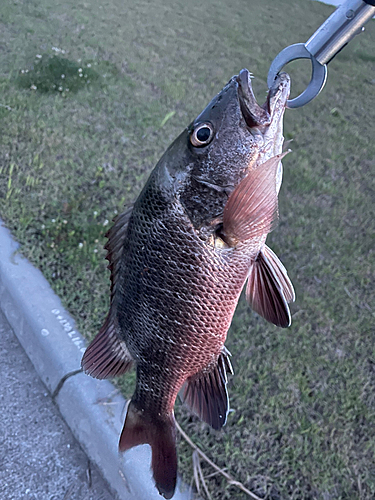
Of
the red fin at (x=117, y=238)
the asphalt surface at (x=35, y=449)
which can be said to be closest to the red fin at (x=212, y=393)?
the red fin at (x=117, y=238)

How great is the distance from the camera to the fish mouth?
41.0 inches

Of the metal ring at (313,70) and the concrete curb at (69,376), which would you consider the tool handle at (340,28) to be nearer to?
the metal ring at (313,70)

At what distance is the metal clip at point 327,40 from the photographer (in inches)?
39.3

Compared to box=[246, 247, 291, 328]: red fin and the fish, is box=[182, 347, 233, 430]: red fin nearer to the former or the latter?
the fish

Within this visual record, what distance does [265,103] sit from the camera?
1066 mm

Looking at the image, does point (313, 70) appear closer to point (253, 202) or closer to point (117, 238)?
point (253, 202)

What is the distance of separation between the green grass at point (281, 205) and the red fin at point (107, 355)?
866mm

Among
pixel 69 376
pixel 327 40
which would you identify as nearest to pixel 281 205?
pixel 69 376

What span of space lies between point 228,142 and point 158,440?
38.7 inches

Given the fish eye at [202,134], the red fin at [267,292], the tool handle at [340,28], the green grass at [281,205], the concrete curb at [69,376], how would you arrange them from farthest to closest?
the green grass at [281,205]
the concrete curb at [69,376]
the red fin at [267,292]
the fish eye at [202,134]
the tool handle at [340,28]

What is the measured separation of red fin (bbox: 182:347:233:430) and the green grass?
2.49 ft

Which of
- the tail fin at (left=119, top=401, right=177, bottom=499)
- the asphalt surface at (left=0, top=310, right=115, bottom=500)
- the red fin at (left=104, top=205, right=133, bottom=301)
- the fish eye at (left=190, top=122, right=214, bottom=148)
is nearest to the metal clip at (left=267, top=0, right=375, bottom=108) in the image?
the fish eye at (left=190, top=122, right=214, bottom=148)

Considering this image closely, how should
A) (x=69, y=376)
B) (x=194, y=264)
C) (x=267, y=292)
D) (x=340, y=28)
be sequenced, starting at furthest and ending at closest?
(x=69, y=376) < (x=267, y=292) < (x=194, y=264) < (x=340, y=28)

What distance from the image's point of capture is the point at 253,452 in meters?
2.00
